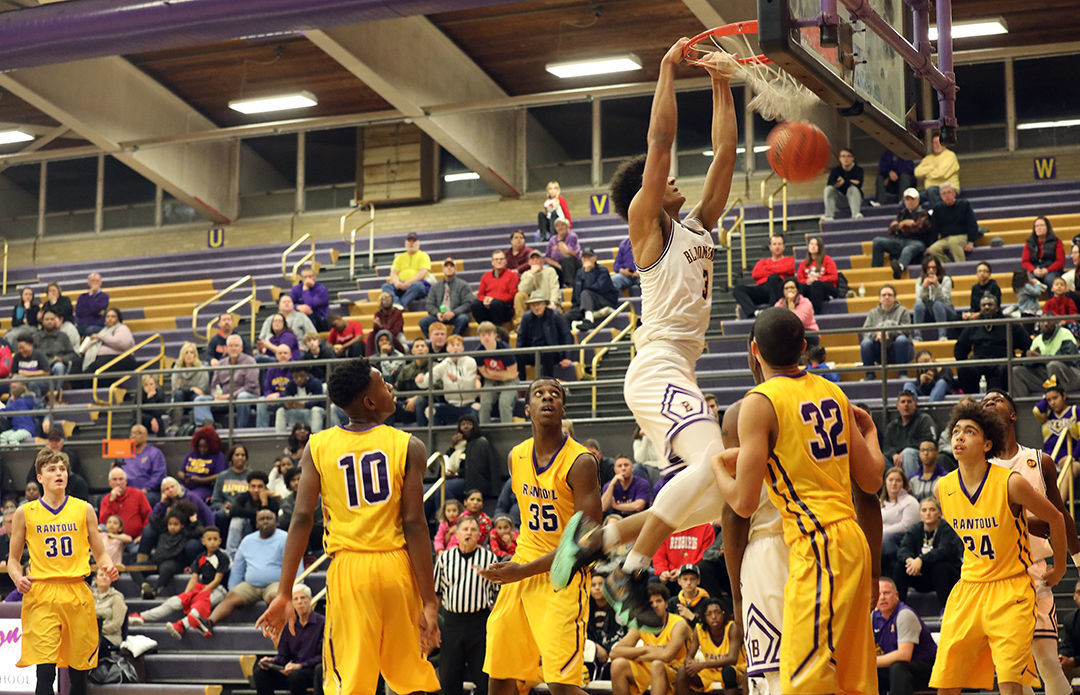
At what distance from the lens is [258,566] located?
13766 millimetres

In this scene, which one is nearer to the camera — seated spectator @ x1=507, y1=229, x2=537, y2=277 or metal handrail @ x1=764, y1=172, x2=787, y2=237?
seated spectator @ x1=507, y1=229, x2=537, y2=277

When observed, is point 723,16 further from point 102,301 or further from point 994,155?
point 102,301

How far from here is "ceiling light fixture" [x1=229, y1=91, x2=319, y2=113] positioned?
2395 cm

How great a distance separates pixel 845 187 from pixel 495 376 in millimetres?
7200

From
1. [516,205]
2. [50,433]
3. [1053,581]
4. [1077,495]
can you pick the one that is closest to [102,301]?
[50,433]

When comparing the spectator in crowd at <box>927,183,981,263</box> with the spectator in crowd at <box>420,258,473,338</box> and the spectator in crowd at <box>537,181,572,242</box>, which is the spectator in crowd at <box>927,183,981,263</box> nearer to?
the spectator in crowd at <box>537,181,572,242</box>

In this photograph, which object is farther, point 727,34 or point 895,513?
point 895,513

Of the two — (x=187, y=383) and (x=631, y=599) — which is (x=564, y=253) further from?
(x=631, y=599)

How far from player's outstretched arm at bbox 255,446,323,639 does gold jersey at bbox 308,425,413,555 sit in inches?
2.2

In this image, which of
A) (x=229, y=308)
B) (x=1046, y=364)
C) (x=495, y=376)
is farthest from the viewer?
(x=229, y=308)

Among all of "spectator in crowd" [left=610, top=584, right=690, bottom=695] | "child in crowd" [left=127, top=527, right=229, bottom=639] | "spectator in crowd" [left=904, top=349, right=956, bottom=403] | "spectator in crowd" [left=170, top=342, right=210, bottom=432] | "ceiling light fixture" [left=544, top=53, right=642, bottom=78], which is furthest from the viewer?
"ceiling light fixture" [left=544, top=53, right=642, bottom=78]

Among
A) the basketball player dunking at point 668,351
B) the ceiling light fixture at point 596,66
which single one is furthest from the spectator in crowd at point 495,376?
the basketball player dunking at point 668,351

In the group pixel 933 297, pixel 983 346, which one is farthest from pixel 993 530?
pixel 933 297

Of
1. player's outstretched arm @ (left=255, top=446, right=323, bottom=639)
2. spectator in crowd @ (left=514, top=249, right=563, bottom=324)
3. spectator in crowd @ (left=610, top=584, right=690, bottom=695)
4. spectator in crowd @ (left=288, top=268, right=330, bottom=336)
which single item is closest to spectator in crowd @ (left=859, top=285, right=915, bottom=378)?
spectator in crowd @ (left=514, top=249, right=563, bottom=324)
